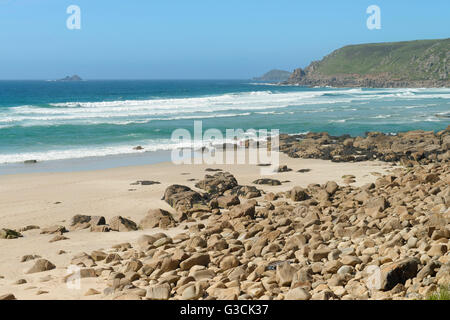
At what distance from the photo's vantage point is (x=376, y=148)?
2192cm

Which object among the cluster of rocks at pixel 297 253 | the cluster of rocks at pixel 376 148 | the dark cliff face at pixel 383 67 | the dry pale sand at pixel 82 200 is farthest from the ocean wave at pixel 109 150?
the dark cliff face at pixel 383 67

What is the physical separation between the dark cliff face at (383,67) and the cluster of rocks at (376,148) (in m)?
93.0

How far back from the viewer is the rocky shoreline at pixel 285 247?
548cm

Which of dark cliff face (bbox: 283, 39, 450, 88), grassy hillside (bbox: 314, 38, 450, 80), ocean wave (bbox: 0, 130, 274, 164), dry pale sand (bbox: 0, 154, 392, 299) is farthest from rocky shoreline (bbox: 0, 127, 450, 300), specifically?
grassy hillside (bbox: 314, 38, 450, 80)

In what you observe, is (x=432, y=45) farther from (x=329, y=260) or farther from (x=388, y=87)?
(x=329, y=260)

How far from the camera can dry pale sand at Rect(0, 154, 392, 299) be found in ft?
24.2

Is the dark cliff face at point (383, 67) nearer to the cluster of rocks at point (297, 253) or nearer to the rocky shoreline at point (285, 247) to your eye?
the rocky shoreline at point (285, 247)

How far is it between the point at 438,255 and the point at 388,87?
11616cm

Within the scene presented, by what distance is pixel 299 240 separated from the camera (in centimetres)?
741

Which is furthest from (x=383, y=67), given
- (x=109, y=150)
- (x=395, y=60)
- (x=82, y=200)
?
(x=82, y=200)

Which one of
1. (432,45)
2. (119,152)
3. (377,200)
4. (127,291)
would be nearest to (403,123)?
(119,152)

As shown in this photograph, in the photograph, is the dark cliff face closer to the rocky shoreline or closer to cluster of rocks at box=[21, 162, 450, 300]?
the rocky shoreline

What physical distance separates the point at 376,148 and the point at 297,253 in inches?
631

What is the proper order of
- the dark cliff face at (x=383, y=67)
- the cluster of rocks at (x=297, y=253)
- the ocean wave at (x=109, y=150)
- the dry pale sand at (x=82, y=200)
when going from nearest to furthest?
1. the cluster of rocks at (x=297, y=253)
2. the dry pale sand at (x=82, y=200)
3. the ocean wave at (x=109, y=150)
4. the dark cliff face at (x=383, y=67)
